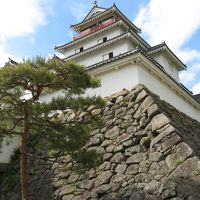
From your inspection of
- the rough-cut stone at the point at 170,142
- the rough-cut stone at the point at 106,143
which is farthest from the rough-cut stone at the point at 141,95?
the rough-cut stone at the point at 170,142

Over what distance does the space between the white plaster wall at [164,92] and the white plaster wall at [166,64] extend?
2195 mm

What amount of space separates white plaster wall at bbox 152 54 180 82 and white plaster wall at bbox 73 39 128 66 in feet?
4.89

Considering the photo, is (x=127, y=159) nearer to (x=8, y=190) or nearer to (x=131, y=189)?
(x=131, y=189)

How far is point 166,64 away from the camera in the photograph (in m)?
15.6

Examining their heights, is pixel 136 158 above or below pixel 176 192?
above

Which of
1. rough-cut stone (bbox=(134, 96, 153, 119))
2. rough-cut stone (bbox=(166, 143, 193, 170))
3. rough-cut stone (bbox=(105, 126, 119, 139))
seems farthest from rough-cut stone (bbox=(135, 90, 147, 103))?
rough-cut stone (bbox=(166, 143, 193, 170))

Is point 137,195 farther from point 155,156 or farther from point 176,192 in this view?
point 155,156

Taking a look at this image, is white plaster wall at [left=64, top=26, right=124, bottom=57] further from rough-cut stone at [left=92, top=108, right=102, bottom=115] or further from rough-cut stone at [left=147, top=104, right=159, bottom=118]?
rough-cut stone at [left=147, top=104, right=159, bottom=118]

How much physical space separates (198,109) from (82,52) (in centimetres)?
568

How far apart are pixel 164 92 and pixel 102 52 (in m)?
4.73

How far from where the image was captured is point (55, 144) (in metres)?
7.20

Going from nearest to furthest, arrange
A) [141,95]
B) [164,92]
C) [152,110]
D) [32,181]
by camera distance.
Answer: [152,110] < [141,95] < [32,181] < [164,92]

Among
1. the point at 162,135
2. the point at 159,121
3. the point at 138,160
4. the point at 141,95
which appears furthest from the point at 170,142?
the point at 141,95

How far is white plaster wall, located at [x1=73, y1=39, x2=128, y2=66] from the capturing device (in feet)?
49.9
